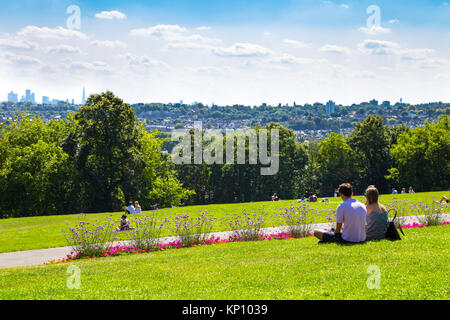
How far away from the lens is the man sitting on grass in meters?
11.3

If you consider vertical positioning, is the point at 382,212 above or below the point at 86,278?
above

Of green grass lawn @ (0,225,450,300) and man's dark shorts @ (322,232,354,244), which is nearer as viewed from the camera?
green grass lawn @ (0,225,450,300)

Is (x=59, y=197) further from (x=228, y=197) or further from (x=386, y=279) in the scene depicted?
(x=386, y=279)

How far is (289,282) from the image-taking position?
8266mm

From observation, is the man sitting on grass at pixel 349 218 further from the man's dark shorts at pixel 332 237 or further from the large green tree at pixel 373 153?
the large green tree at pixel 373 153

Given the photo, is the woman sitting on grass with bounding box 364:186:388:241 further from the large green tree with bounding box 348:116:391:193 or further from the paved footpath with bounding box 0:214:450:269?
the large green tree with bounding box 348:116:391:193

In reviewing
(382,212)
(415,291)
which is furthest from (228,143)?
(415,291)

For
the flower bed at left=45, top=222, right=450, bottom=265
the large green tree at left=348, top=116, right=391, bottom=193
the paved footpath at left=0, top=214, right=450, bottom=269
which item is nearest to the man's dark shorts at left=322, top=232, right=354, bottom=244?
the flower bed at left=45, top=222, right=450, bottom=265

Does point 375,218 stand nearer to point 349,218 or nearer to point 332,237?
point 349,218

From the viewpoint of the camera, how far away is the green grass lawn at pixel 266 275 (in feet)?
24.6

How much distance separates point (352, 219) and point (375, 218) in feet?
3.27

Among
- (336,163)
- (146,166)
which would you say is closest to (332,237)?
(146,166)

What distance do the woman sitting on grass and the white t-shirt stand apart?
45cm
